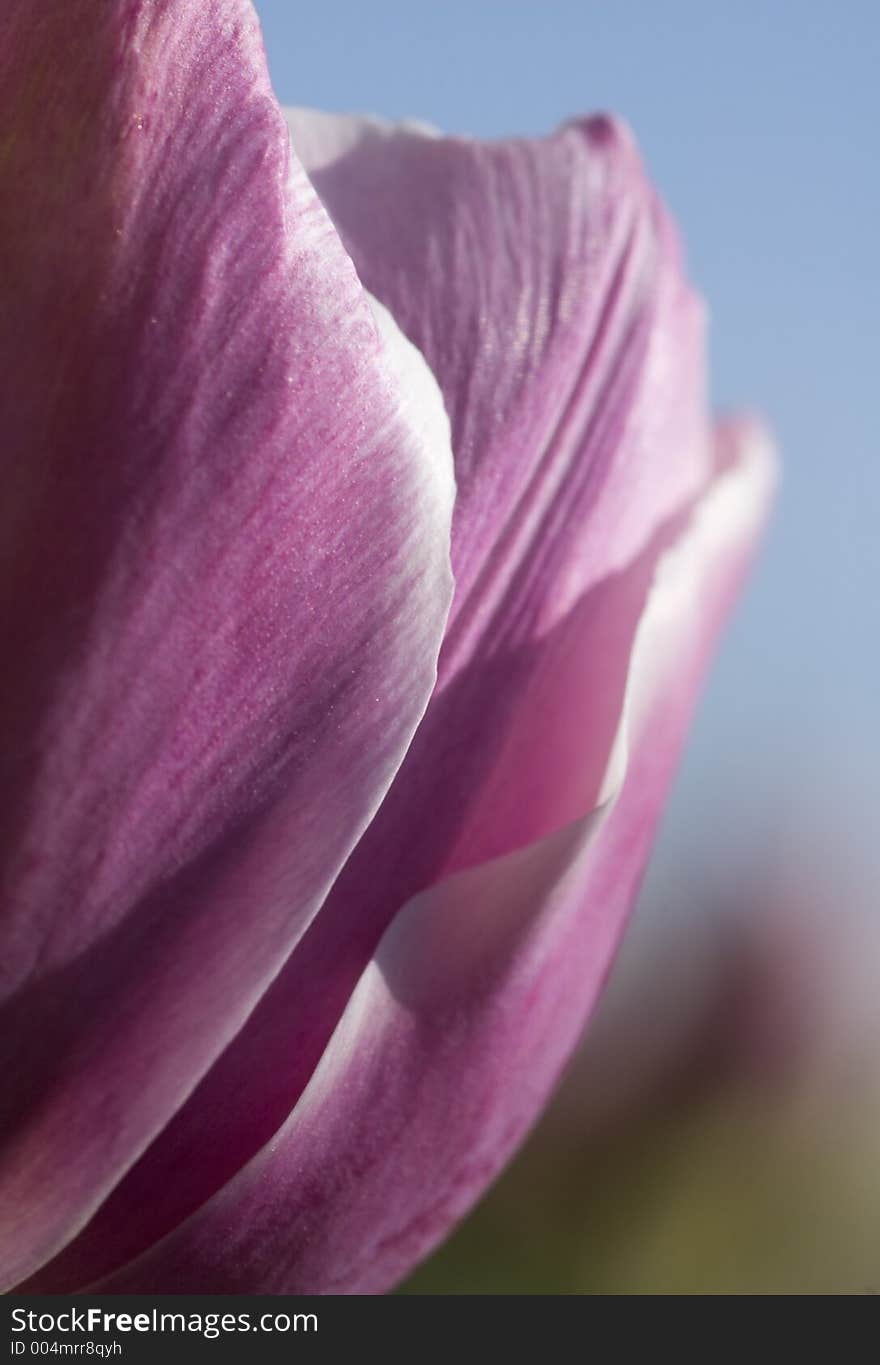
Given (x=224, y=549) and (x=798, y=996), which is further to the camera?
(x=798, y=996)

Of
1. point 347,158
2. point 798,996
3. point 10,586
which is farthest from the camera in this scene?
point 798,996

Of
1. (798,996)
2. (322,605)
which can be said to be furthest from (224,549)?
(798,996)

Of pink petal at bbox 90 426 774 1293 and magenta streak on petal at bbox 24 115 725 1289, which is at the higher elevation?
magenta streak on petal at bbox 24 115 725 1289

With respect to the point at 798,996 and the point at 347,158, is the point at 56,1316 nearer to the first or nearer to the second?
the point at 347,158

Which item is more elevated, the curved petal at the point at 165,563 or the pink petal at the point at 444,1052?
the curved petal at the point at 165,563
